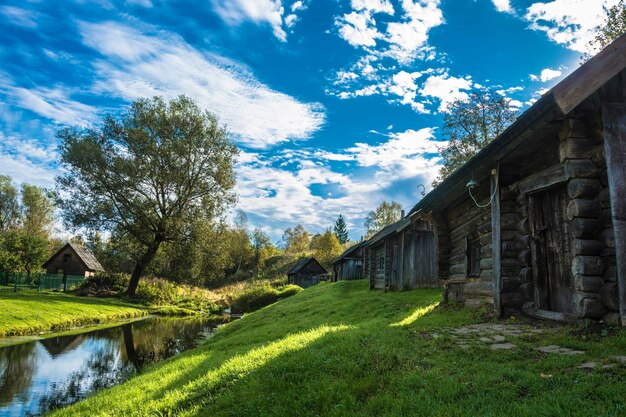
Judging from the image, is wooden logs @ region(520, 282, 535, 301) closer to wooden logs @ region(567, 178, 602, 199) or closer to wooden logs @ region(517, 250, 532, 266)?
wooden logs @ region(517, 250, 532, 266)

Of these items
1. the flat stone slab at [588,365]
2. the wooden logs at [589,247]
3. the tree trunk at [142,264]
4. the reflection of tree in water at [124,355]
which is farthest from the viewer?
the tree trunk at [142,264]

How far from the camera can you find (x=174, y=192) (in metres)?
34.7

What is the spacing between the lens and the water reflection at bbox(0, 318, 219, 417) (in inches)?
406

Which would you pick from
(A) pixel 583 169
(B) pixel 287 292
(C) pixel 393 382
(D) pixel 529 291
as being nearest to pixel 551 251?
(D) pixel 529 291

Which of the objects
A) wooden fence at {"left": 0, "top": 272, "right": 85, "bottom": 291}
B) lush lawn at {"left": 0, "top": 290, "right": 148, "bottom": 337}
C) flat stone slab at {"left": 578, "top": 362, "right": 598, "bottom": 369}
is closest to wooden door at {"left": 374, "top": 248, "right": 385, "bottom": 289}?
lush lawn at {"left": 0, "top": 290, "right": 148, "bottom": 337}

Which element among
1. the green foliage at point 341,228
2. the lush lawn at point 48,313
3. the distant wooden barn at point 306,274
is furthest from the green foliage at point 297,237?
the lush lawn at point 48,313

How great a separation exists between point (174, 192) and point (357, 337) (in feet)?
101

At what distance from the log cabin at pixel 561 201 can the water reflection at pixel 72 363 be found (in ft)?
37.7

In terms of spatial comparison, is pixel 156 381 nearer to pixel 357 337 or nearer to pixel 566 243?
pixel 357 337

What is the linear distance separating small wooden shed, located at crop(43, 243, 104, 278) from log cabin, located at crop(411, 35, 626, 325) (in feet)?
148

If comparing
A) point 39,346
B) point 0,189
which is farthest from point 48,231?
point 39,346

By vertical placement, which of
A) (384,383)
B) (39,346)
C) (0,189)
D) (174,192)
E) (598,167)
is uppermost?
(0,189)

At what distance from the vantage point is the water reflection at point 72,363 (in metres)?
10.3

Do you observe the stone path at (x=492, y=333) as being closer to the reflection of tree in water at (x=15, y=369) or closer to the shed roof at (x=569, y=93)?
the shed roof at (x=569, y=93)
